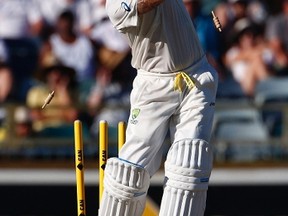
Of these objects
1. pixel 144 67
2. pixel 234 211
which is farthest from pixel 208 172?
pixel 234 211

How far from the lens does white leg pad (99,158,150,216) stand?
15.4 feet

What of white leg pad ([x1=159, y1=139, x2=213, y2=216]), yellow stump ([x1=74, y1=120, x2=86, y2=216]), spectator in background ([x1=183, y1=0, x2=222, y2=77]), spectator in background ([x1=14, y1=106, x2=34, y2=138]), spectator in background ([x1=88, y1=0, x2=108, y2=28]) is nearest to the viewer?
white leg pad ([x1=159, y1=139, x2=213, y2=216])

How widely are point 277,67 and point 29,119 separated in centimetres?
204

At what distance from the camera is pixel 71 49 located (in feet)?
29.1

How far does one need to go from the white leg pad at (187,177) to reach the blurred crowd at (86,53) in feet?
13.2

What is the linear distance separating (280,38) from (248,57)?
0.34 m

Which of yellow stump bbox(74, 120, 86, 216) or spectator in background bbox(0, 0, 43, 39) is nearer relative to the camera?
yellow stump bbox(74, 120, 86, 216)

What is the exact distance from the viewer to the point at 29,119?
8.69 m

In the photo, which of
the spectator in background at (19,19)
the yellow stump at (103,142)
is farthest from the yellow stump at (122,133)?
the spectator in background at (19,19)

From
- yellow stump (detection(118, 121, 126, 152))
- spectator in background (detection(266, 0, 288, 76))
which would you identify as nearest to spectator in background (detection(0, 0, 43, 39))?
spectator in background (detection(266, 0, 288, 76))

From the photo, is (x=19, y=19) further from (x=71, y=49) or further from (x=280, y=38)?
(x=280, y=38)

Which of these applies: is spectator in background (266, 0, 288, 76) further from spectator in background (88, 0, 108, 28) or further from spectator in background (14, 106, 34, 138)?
spectator in background (14, 106, 34, 138)

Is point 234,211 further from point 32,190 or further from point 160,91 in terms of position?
point 160,91

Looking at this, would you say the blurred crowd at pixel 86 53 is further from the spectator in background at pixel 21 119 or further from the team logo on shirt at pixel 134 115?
the team logo on shirt at pixel 134 115
